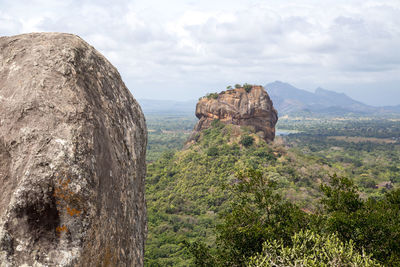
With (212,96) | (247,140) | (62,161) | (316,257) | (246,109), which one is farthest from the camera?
(212,96)

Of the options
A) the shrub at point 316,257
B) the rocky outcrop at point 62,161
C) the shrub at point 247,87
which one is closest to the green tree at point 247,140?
the shrub at point 247,87

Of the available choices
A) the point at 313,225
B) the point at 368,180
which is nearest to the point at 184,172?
the point at 368,180

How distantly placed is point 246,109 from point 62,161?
46664 mm

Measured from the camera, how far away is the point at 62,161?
4.29 meters

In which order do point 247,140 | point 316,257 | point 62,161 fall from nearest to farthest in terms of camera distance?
point 62,161
point 316,257
point 247,140

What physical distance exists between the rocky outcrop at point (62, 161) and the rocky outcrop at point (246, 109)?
147 ft

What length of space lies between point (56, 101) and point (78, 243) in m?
2.30

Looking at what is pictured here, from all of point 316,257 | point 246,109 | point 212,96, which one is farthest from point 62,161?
point 212,96

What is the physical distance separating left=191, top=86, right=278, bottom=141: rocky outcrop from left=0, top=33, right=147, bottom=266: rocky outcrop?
147 feet

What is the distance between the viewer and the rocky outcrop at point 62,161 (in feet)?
13.5

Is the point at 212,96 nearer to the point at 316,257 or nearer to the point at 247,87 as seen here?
the point at 247,87

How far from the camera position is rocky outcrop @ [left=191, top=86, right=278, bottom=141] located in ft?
164

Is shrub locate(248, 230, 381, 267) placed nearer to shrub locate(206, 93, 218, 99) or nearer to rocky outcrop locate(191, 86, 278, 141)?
rocky outcrop locate(191, 86, 278, 141)

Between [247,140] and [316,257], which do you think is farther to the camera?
[247,140]
